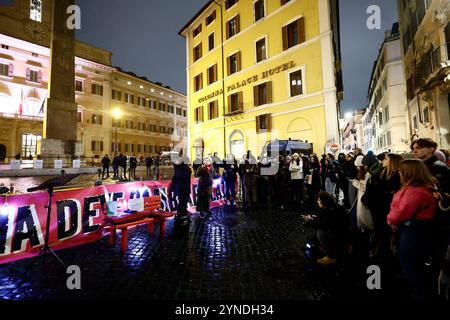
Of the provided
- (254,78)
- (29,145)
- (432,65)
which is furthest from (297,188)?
(29,145)

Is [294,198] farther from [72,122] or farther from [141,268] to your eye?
[72,122]

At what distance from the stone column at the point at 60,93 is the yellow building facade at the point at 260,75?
41.0 feet

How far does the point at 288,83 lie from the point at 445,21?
29.3 ft

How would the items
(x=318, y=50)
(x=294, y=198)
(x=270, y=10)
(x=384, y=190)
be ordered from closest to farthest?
(x=384, y=190) < (x=294, y=198) < (x=318, y=50) < (x=270, y=10)

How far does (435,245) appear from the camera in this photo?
2.66 m

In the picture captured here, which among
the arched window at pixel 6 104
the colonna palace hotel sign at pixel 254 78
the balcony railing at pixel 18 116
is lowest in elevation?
the balcony railing at pixel 18 116

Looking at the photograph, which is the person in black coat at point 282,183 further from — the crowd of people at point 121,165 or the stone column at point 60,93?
the stone column at point 60,93

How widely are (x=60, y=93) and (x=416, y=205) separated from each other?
65.5 feet

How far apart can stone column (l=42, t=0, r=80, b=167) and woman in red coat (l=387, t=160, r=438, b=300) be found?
19290 mm

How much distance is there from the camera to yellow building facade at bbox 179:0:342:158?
16.2 meters

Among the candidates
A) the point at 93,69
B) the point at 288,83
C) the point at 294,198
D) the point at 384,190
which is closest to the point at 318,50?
the point at 288,83

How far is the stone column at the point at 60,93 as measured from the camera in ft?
52.1

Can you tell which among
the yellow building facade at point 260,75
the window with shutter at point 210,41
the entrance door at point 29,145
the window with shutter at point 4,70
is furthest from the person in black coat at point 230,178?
the window with shutter at point 4,70

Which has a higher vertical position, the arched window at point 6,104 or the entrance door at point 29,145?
the arched window at point 6,104
